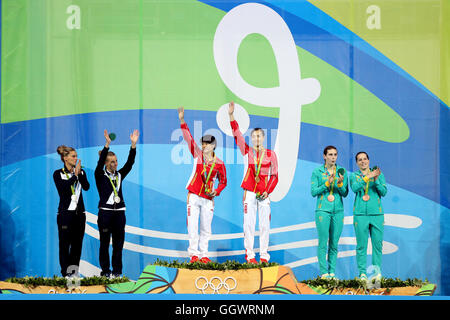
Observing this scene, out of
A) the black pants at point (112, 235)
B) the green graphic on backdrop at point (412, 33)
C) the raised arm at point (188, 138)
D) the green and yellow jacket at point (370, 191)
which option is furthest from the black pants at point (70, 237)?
the green graphic on backdrop at point (412, 33)

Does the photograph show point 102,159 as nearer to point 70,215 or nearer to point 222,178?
point 70,215

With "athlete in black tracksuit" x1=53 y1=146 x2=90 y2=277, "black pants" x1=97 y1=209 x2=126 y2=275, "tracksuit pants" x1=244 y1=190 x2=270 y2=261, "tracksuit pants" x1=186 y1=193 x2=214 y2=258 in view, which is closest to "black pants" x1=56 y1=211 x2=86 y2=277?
"athlete in black tracksuit" x1=53 y1=146 x2=90 y2=277

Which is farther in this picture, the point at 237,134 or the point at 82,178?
the point at 237,134

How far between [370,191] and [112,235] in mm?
2973

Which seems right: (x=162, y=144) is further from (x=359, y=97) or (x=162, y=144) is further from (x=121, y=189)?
(x=359, y=97)

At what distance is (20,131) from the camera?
24.3 feet

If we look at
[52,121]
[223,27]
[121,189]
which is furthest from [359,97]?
[52,121]

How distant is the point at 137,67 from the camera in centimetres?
740

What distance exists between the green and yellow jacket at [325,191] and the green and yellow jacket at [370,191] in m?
0.14

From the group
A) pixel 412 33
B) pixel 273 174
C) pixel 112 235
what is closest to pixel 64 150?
pixel 112 235

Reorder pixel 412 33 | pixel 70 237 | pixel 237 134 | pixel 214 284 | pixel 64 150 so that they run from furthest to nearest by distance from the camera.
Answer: pixel 412 33 → pixel 237 134 → pixel 64 150 → pixel 70 237 → pixel 214 284

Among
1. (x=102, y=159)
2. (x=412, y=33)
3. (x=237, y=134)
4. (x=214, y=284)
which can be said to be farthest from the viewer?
(x=412, y=33)

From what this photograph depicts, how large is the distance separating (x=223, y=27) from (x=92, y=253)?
3.20 meters
